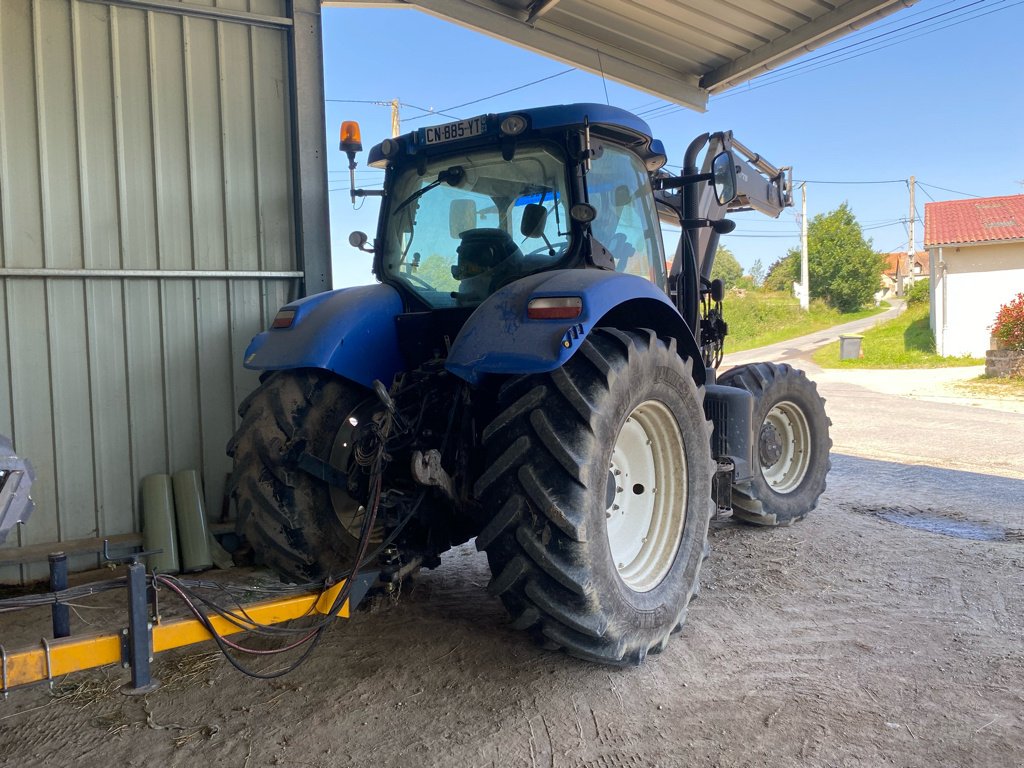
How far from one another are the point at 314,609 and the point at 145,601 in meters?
0.56

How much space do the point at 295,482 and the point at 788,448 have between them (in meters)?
3.53

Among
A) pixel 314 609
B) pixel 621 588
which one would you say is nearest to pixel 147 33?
pixel 314 609

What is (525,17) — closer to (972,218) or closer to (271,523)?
(271,523)

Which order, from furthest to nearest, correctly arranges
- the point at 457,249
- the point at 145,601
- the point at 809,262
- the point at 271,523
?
the point at 809,262
the point at 457,249
the point at 271,523
the point at 145,601

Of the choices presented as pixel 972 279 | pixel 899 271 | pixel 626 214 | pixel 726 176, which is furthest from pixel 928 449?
pixel 899 271

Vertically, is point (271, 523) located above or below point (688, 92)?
below

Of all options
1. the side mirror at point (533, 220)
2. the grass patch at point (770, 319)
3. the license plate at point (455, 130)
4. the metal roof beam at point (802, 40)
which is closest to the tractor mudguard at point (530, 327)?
the side mirror at point (533, 220)

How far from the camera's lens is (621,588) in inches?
107

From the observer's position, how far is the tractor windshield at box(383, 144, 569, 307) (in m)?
3.25

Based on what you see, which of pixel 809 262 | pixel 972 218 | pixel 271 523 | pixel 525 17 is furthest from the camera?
pixel 809 262

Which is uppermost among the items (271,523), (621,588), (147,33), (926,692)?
(147,33)

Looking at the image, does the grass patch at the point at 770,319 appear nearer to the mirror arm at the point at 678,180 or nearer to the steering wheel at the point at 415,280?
the mirror arm at the point at 678,180

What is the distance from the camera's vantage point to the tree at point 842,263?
1419 inches

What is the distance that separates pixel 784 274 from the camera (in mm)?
48344
